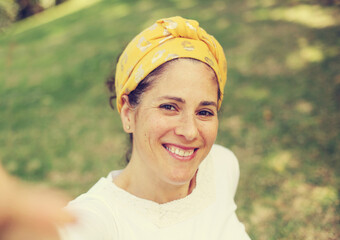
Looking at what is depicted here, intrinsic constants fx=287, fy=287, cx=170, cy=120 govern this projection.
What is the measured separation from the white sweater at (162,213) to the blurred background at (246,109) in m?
1.40

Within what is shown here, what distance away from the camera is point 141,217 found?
175 centimetres

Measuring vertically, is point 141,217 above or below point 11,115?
above

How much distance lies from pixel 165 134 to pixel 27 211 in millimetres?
1206

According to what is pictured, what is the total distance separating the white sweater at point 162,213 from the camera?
1.57m

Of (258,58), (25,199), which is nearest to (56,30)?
(258,58)

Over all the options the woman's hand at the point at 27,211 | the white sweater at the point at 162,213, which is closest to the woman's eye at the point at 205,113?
the white sweater at the point at 162,213

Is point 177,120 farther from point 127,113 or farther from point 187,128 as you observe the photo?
point 127,113

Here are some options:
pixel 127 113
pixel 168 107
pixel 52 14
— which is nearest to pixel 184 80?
pixel 168 107

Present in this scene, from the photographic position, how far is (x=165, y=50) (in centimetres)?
175

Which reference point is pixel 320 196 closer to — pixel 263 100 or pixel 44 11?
pixel 263 100

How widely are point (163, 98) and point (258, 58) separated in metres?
4.95

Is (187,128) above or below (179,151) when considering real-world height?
above

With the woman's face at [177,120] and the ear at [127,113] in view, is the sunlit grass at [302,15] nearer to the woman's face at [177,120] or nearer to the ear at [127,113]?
the woman's face at [177,120]

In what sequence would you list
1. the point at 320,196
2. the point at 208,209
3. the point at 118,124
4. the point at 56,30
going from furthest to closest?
the point at 56,30, the point at 118,124, the point at 320,196, the point at 208,209
